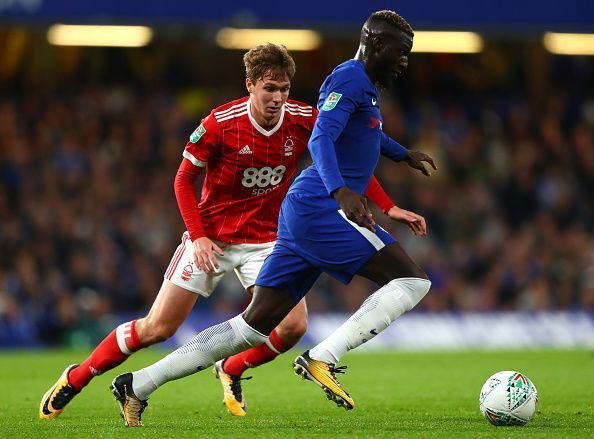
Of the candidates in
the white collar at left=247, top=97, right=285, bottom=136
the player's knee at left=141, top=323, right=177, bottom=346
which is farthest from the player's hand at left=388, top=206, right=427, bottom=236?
the player's knee at left=141, top=323, right=177, bottom=346

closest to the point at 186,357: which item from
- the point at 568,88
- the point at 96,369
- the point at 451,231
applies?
the point at 96,369

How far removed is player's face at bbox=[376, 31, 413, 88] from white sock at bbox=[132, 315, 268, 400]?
63.1 inches

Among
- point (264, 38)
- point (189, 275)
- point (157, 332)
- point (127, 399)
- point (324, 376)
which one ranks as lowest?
point (127, 399)

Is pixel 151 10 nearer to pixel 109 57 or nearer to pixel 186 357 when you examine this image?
pixel 109 57

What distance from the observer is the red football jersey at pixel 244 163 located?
279 inches

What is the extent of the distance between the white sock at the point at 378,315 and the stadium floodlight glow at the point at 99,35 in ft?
40.9

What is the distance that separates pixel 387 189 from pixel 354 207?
13.2m

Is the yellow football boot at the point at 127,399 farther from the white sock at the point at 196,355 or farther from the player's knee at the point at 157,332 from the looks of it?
the player's knee at the point at 157,332

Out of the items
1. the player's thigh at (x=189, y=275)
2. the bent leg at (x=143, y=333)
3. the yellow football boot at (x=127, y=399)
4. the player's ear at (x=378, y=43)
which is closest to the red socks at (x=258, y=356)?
the player's thigh at (x=189, y=275)

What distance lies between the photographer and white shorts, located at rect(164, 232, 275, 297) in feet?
23.1

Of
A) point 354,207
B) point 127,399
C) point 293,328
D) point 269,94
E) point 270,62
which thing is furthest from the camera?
point 293,328

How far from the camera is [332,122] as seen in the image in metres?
6.06

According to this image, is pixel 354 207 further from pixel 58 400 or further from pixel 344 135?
pixel 58 400

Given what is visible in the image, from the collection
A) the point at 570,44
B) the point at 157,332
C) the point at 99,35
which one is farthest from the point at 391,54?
the point at 570,44
